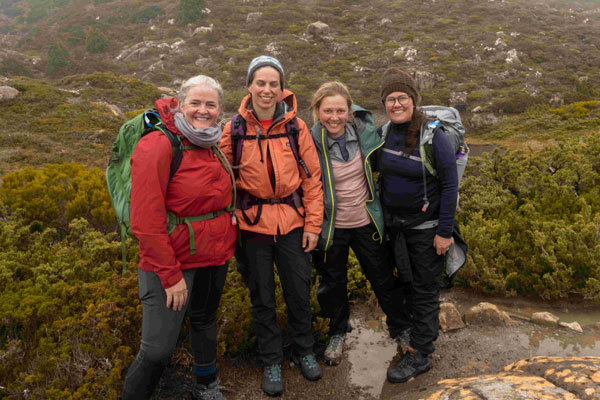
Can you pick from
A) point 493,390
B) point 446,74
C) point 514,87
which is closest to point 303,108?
point 446,74

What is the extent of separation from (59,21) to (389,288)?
5404 cm

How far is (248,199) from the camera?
9.02 ft

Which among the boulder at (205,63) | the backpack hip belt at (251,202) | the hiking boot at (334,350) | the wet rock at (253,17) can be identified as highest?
the wet rock at (253,17)

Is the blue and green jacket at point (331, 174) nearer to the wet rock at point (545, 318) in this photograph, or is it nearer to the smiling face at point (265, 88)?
the smiling face at point (265, 88)

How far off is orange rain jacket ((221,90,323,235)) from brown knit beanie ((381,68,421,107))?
26.9 inches

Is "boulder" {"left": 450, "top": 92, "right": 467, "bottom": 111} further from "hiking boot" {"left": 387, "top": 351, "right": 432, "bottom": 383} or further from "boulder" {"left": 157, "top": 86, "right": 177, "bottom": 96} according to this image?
"hiking boot" {"left": 387, "top": 351, "right": 432, "bottom": 383}

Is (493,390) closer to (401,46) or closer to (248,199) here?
(248,199)

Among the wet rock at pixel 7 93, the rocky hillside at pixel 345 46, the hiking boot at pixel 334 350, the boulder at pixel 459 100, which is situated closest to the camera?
the hiking boot at pixel 334 350

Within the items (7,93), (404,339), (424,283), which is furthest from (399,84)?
(7,93)

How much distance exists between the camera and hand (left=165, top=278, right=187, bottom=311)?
7.06ft

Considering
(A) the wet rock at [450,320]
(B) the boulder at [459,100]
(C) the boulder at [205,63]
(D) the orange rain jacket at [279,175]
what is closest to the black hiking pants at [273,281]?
(D) the orange rain jacket at [279,175]

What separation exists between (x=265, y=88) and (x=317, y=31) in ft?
118

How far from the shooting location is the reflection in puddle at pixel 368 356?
3.10m

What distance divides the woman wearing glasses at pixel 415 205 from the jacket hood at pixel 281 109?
71 cm
